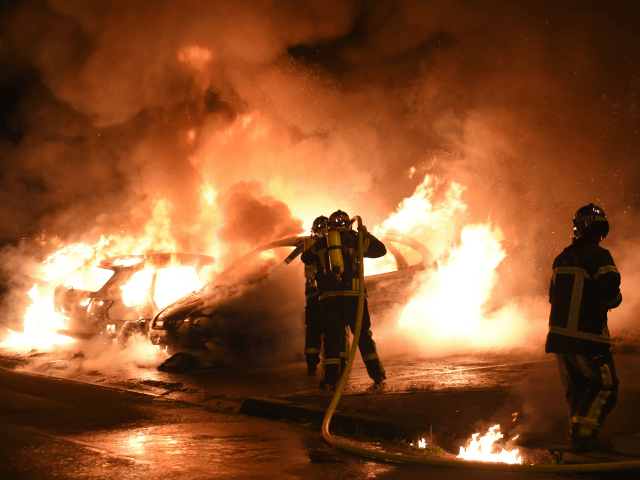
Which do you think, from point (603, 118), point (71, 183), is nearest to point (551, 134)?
point (603, 118)

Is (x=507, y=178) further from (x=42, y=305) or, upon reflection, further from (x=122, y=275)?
(x=42, y=305)

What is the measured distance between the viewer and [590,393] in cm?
339

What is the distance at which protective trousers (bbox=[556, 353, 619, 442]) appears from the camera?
330 centimetres

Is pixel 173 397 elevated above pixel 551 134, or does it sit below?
below

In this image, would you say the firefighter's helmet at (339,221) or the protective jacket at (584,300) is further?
the firefighter's helmet at (339,221)

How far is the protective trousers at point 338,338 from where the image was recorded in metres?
5.17

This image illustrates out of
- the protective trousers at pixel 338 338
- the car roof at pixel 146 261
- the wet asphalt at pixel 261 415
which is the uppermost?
the car roof at pixel 146 261

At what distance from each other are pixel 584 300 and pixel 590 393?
553mm

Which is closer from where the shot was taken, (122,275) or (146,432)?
(146,432)

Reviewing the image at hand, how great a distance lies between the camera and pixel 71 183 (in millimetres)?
18203

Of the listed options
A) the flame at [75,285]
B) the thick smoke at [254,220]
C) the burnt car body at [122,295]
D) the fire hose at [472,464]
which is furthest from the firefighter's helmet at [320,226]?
the thick smoke at [254,220]

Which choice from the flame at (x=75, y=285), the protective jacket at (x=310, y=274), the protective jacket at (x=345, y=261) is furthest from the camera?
the flame at (x=75, y=285)

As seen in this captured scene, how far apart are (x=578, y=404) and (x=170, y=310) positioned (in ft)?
16.7

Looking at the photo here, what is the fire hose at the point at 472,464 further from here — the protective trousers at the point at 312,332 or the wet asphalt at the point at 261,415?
the protective trousers at the point at 312,332
